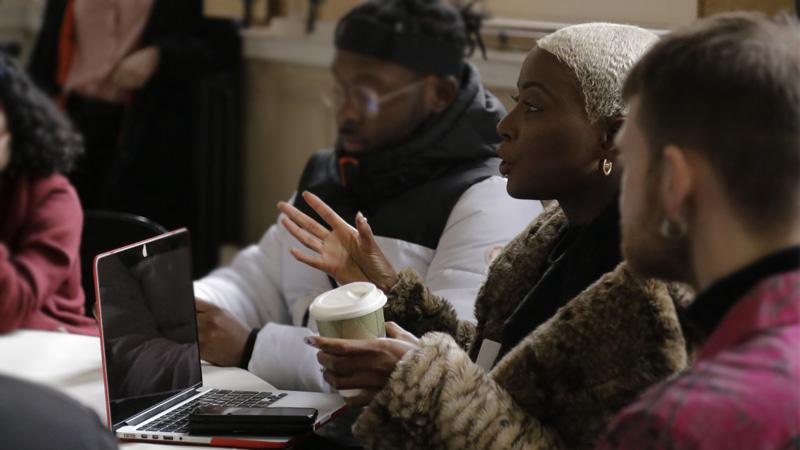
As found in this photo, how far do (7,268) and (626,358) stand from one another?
4.40 feet

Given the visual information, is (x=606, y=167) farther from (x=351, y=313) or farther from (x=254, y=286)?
(x=254, y=286)

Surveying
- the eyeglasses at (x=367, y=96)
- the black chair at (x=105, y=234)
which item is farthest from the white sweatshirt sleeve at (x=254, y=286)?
the eyeglasses at (x=367, y=96)

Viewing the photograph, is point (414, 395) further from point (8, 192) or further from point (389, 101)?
point (8, 192)

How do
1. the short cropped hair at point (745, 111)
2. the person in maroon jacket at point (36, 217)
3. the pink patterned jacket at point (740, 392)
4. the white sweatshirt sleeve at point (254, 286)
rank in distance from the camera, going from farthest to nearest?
1. the white sweatshirt sleeve at point (254, 286)
2. the person in maroon jacket at point (36, 217)
3. the short cropped hair at point (745, 111)
4. the pink patterned jacket at point (740, 392)

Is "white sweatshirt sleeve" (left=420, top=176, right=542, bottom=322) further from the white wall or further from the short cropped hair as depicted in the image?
the short cropped hair

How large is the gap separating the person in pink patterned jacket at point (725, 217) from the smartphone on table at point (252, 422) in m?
0.57

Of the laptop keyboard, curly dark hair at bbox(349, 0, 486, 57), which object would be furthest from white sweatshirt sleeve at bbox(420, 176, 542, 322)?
curly dark hair at bbox(349, 0, 486, 57)

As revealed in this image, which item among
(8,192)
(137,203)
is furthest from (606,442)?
(137,203)

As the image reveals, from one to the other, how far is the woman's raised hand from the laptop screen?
186 millimetres

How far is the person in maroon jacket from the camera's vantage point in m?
2.10

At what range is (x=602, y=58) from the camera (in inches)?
57.4

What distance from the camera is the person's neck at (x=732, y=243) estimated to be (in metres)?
0.89

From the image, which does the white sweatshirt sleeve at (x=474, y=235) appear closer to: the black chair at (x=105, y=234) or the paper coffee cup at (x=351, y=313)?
the paper coffee cup at (x=351, y=313)

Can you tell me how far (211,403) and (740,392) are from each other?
3.05 feet
